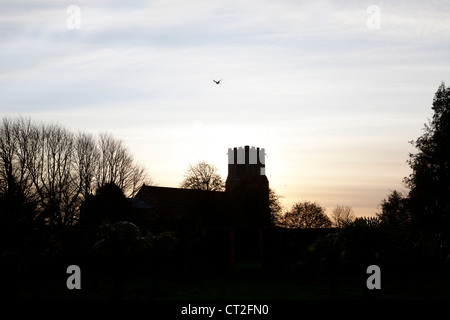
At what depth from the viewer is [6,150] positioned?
172 ft

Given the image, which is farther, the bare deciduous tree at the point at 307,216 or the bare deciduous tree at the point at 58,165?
the bare deciduous tree at the point at 307,216

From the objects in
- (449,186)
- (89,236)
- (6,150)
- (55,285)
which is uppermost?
(6,150)

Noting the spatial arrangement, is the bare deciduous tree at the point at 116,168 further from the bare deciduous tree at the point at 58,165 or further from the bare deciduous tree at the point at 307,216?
the bare deciduous tree at the point at 307,216

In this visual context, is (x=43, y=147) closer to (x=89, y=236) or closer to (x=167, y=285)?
(x=89, y=236)

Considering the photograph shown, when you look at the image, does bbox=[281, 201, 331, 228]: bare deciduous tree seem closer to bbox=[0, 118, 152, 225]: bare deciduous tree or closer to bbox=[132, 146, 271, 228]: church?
bbox=[132, 146, 271, 228]: church

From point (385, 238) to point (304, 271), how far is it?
37.2 ft

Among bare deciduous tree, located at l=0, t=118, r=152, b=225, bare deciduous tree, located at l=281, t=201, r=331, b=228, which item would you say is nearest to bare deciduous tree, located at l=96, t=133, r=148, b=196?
bare deciduous tree, located at l=0, t=118, r=152, b=225

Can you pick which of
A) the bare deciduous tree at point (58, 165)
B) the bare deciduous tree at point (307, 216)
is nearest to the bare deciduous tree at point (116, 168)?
the bare deciduous tree at point (58, 165)

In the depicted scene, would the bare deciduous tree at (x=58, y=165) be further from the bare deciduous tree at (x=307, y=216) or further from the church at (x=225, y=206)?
the bare deciduous tree at (x=307, y=216)

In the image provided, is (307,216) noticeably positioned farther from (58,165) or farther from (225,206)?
(58,165)

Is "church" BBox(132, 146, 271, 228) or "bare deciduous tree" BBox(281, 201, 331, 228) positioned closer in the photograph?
"church" BBox(132, 146, 271, 228)

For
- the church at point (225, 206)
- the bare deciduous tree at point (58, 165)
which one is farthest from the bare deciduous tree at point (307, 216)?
the bare deciduous tree at point (58, 165)
